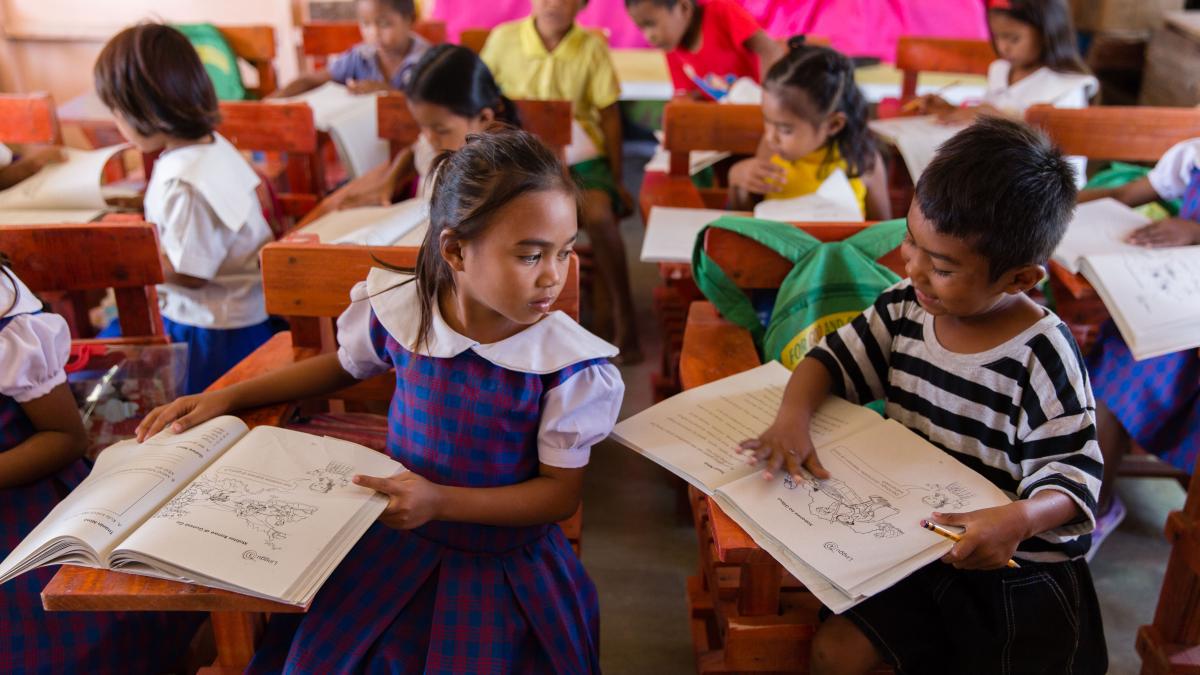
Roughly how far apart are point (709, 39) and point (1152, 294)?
1.80 meters

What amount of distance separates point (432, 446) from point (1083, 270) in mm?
1227

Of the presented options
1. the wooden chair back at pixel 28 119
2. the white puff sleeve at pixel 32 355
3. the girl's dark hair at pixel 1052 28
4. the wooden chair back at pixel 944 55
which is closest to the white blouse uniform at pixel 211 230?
the wooden chair back at pixel 28 119

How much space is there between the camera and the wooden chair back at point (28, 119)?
258cm

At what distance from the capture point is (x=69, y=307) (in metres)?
2.61

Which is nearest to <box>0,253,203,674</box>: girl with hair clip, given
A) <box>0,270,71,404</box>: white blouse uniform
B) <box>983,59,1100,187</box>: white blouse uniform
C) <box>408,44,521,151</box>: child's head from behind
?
<box>0,270,71,404</box>: white blouse uniform

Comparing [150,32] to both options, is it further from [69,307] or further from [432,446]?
[432,446]

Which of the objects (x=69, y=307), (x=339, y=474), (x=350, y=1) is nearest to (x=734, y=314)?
(x=339, y=474)

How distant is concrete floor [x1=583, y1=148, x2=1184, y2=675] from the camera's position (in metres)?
2.00

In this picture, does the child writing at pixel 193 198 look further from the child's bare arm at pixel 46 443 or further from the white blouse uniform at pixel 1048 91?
the white blouse uniform at pixel 1048 91

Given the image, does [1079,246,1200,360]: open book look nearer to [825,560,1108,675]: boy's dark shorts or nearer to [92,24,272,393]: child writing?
[825,560,1108,675]: boy's dark shorts

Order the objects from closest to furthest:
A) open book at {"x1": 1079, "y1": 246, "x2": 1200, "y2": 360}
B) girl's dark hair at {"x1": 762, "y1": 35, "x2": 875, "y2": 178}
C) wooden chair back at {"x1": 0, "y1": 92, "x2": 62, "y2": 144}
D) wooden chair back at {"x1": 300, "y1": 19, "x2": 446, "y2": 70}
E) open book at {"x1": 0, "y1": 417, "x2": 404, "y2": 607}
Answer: open book at {"x1": 0, "y1": 417, "x2": 404, "y2": 607}
open book at {"x1": 1079, "y1": 246, "x2": 1200, "y2": 360}
girl's dark hair at {"x1": 762, "y1": 35, "x2": 875, "y2": 178}
wooden chair back at {"x1": 0, "y1": 92, "x2": 62, "y2": 144}
wooden chair back at {"x1": 300, "y1": 19, "x2": 446, "y2": 70}

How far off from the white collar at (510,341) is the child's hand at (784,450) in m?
0.23

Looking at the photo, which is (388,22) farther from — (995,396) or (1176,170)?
(995,396)

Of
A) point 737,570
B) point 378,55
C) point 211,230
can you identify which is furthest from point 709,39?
point 737,570
